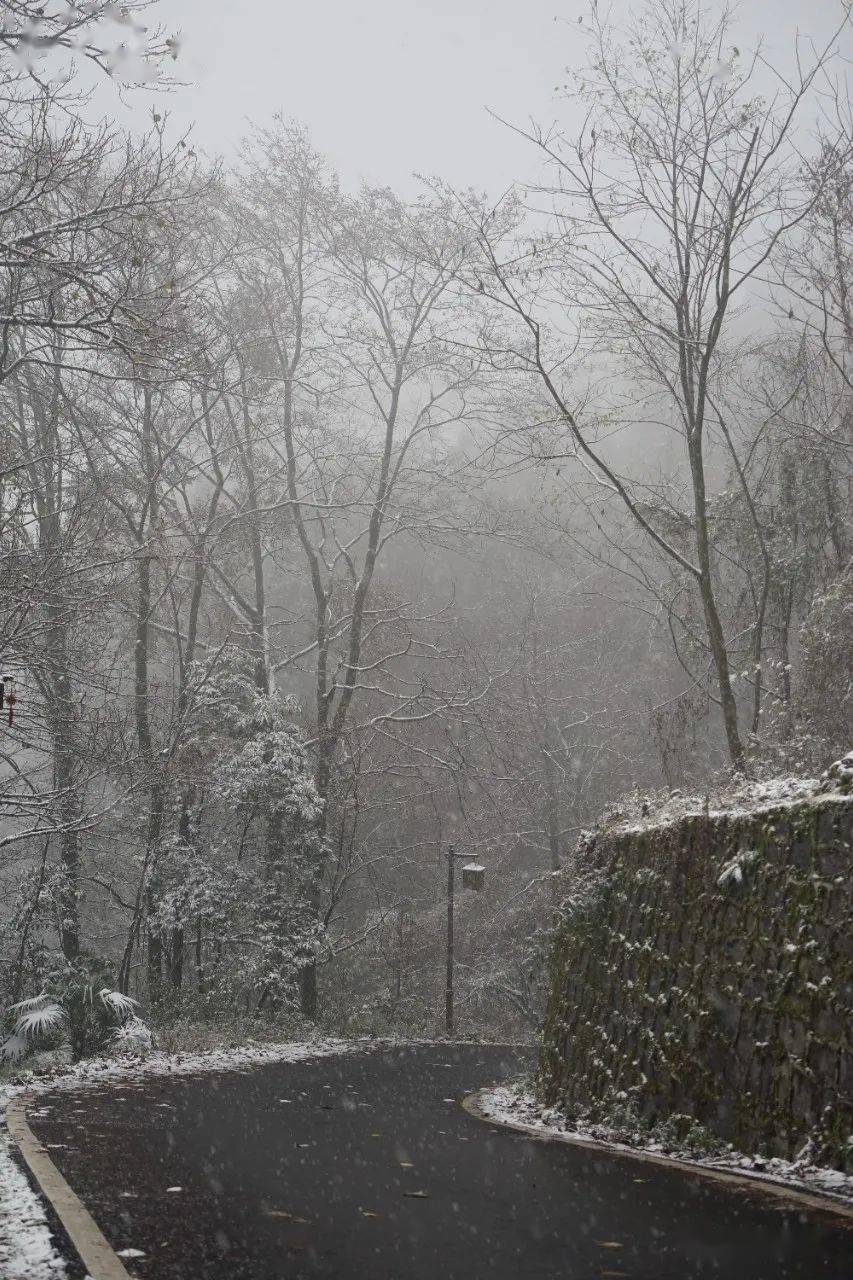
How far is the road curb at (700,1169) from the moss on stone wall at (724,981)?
34 cm

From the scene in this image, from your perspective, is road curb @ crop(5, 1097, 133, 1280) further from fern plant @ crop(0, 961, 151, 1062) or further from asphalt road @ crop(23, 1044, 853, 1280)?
fern plant @ crop(0, 961, 151, 1062)

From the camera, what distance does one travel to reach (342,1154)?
7184 millimetres

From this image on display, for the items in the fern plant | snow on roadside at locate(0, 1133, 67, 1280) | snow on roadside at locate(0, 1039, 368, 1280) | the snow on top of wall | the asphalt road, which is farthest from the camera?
the fern plant

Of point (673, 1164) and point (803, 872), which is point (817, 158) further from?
point (673, 1164)

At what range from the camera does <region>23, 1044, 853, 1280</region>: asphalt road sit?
4.19 meters

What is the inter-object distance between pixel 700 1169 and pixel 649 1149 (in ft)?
3.63

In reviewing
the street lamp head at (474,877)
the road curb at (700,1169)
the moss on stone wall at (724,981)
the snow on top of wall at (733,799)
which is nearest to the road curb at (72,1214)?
the road curb at (700,1169)

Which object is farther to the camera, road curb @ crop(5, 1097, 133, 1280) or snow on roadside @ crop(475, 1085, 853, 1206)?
snow on roadside @ crop(475, 1085, 853, 1206)

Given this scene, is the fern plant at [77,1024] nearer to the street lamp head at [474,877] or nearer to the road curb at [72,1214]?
the road curb at [72,1214]

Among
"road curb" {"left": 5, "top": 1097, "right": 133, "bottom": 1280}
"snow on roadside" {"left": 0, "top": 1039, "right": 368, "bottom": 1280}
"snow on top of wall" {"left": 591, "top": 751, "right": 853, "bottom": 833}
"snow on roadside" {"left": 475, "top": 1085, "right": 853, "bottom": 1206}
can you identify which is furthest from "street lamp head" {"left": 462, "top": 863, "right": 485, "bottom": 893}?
"road curb" {"left": 5, "top": 1097, "right": 133, "bottom": 1280}

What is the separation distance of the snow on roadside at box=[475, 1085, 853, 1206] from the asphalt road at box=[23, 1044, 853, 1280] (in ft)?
1.28

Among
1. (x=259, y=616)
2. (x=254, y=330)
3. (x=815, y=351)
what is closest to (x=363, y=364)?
(x=254, y=330)

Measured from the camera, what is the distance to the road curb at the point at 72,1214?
13.2 feet

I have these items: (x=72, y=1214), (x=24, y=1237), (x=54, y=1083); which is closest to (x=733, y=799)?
(x=72, y=1214)
